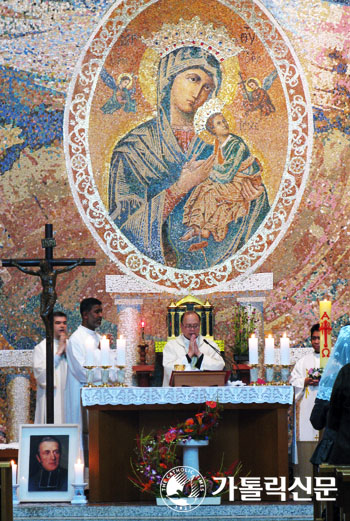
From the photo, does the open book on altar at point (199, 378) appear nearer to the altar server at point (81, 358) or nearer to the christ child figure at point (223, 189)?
the altar server at point (81, 358)

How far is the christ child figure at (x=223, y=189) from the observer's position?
45.2 ft

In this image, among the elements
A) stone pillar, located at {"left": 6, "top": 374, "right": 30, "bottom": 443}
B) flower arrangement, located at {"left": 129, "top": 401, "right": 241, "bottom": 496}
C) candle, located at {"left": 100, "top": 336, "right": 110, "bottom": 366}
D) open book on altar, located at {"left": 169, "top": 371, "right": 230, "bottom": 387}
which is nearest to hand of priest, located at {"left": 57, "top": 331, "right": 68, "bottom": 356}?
stone pillar, located at {"left": 6, "top": 374, "right": 30, "bottom": 443}

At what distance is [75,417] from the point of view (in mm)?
12352

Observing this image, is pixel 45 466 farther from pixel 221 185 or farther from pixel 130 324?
pixel 221 185

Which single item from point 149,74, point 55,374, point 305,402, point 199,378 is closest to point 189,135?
point 149,74

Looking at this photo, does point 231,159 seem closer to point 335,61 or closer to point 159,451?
point 335,61

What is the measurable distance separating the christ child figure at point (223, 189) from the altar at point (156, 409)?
358 centimetres

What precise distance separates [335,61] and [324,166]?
4.43 ft

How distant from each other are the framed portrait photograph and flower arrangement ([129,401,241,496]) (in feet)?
2.06

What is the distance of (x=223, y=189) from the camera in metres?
13.8

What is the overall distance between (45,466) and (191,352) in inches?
91.2

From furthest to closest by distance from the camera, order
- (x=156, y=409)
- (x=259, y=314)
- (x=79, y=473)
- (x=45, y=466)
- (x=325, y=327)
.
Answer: (x=259, y=314) → (x=156, y=409) → (x=45, y=466) → (x=79, y=473) → (x=325, y=327)

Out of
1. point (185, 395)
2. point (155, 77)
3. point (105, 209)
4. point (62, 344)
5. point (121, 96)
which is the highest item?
point (155, 77)

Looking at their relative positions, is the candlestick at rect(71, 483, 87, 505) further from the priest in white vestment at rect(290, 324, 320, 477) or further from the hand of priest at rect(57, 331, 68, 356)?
the priest in white vestment at rect(290, 324, 320, 477)
